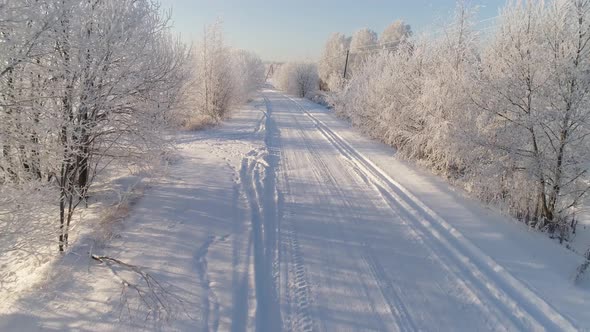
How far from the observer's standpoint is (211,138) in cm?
1446

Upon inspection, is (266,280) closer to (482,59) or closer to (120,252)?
(120,252)

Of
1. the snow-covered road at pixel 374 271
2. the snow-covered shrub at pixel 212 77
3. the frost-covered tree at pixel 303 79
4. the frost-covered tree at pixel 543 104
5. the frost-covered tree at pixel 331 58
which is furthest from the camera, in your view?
the frost-covered tree at pixel 303 79

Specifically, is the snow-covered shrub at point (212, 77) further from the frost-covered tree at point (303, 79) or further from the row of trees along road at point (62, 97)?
the frost-covered tree at point (303, 79)

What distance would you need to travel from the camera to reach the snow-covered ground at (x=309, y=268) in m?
3.43

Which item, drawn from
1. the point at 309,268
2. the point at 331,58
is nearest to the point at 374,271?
the point at 309,268

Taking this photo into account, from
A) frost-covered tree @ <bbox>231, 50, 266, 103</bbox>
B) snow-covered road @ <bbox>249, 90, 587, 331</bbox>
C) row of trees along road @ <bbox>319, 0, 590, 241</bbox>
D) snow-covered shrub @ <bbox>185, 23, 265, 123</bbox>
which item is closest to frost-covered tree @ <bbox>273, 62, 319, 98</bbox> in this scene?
frost-covered tree @ <bbox>231, 50, 266, 103</bbox>

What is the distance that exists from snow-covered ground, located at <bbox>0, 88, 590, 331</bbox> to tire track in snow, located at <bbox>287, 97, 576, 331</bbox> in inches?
0.8

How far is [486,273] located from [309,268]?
2550 mm

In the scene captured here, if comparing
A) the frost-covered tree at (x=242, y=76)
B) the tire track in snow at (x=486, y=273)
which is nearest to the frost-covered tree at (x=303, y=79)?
the frost-covered tree at (x=242, y=76)

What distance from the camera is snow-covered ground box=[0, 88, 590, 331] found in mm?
3430

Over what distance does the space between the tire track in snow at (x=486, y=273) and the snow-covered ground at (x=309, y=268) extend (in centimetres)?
2

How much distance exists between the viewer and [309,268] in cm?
434

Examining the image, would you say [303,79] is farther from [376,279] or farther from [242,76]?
[376,279]

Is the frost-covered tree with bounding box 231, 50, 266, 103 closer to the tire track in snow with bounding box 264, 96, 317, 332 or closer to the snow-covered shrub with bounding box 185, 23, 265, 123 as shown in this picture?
the snow-covered shrub with bounding box 185, 23, 265, 123
